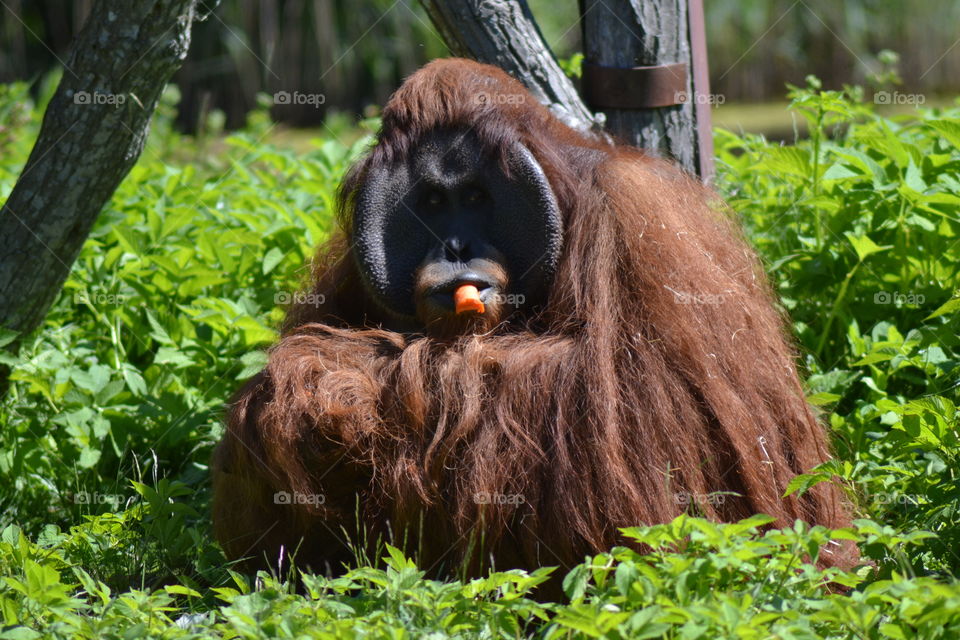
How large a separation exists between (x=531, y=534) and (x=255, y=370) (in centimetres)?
120

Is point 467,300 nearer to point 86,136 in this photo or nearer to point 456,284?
point 456,284

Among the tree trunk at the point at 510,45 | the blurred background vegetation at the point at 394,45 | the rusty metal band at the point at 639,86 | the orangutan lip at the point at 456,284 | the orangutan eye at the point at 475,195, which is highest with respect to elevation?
the blurred background vegetation at the point at 394,45

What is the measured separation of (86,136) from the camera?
124 inches

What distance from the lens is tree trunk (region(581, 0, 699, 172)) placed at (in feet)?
11.7

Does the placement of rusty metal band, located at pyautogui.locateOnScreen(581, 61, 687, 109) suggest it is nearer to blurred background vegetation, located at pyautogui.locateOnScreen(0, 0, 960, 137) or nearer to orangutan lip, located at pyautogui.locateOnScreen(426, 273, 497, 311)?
→ orangutan lip, located at pyautogui.locateOnScreen(426, 273, 497, 311)

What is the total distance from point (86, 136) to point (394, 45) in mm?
6980

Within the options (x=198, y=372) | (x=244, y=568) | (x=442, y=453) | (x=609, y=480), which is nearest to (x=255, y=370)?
(x=198, y=372)

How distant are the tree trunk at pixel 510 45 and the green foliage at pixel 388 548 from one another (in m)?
0.71

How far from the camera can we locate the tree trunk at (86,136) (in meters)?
3.06

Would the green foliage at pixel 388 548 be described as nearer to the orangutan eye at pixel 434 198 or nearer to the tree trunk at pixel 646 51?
the tree trunk at pixel 646 51

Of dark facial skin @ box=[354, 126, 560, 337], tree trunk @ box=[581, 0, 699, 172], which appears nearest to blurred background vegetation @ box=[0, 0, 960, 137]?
tree trunk @ box=[581, 0, 699, 172]

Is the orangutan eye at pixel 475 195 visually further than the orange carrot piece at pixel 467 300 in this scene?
Yes

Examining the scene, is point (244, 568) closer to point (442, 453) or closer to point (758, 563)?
point (442, 453)

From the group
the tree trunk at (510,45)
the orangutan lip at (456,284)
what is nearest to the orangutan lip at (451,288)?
the orangutan lip at (456,284)
